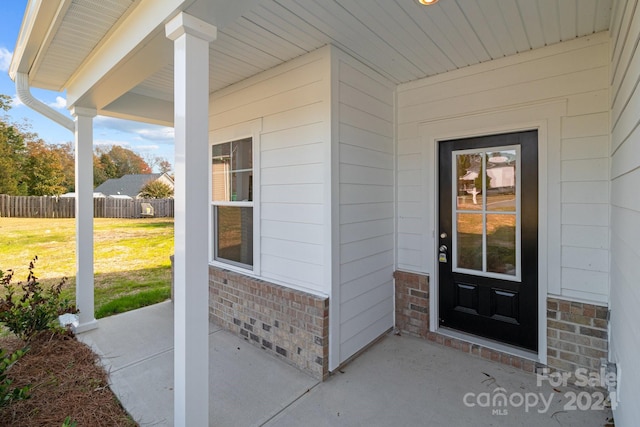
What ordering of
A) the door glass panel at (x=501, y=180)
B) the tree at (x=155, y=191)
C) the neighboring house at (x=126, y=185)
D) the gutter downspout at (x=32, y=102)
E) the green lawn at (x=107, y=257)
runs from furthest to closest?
the neighboring house at (x=126, y=185)
the tree at (x=155, y=191)
the green lawn at (x=107, y=257)
the gutter downspout at (x=32, y=102)
the door glass panel at (x=501, y=180)

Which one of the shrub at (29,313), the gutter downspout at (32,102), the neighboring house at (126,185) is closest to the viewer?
the shrub at (29,313)

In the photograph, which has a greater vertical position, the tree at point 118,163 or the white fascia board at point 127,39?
the tree at point 118,163

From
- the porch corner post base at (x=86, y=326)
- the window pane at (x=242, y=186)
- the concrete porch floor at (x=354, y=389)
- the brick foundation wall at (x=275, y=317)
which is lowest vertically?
the concrete porch floor at (x=354, y=389)

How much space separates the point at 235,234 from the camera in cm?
347

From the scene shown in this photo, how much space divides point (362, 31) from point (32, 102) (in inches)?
132

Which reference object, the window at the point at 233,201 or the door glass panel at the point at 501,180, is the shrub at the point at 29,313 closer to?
the window at the point at 233,201

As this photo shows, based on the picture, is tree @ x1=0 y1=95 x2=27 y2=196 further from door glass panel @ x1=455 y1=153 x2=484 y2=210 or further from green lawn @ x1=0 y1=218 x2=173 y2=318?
door glass panel @ x1=455 y1=153 x2=484 y2=210

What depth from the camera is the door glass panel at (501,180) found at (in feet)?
8.82

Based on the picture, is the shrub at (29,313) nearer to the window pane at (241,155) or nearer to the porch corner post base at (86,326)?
the porch corner post base at (86,326)

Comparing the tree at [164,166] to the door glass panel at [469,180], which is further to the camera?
the tree at [164,166]

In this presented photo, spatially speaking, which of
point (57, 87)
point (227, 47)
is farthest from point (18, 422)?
point (57, 87)

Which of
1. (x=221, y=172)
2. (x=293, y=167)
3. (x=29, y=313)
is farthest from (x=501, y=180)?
(x=29, y=313)

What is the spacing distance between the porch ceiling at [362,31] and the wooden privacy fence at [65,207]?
13.0m

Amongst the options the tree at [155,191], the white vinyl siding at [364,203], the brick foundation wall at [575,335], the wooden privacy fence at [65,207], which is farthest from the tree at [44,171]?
the brick foundation wall at [575,335]
